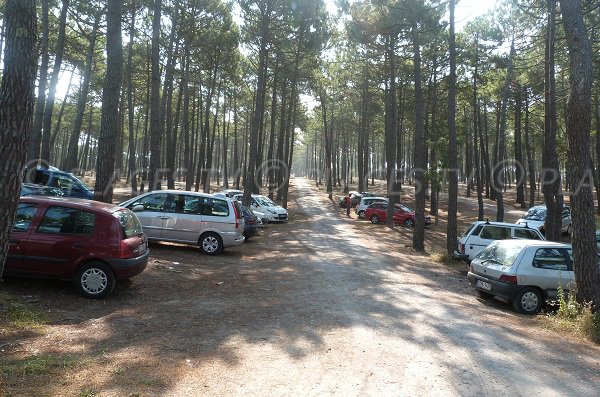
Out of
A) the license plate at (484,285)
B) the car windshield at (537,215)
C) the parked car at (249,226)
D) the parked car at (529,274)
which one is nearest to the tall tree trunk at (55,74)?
the parked car at (249,226)

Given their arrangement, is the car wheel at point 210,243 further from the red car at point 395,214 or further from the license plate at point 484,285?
the red car at point 395,214

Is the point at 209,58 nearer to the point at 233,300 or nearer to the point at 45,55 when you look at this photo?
the point at 45,55

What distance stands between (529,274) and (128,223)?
25.8 ft

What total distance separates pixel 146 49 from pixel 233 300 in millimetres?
23115

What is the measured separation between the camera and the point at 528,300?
351 inches

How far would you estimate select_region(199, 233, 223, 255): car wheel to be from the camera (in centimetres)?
1321

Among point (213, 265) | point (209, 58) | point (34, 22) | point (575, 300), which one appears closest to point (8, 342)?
point (34, 22)

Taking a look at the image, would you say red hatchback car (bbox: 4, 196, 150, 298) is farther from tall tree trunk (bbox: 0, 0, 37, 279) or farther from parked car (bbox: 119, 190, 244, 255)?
parked car (bbox: 119, 190, 244, 255)

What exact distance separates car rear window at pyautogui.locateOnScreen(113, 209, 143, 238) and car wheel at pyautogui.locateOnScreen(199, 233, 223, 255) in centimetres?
487

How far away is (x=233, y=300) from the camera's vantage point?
8.08 meters

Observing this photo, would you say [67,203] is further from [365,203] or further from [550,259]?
[365,203]

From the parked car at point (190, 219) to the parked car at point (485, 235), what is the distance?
7.04m

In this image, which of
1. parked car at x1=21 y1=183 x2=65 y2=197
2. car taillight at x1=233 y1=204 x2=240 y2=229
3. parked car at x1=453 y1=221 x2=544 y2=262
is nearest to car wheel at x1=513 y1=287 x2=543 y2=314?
parked car at x1=453 y1=221 x2=544 y2=262

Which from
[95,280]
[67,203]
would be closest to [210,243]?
[95,280]
